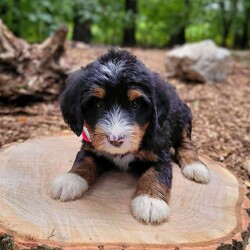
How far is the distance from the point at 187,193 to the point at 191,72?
5716 mm

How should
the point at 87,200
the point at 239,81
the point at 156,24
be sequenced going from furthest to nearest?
the point at 156,24 → the point at 239,81 → the point at 87,200

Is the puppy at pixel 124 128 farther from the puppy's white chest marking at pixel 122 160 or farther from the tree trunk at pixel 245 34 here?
the tree trunk at pixel 245 34

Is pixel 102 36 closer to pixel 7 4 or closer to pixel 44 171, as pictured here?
pixel 7 4

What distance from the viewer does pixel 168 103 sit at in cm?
344

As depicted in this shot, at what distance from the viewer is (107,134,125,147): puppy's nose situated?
2.90 meters

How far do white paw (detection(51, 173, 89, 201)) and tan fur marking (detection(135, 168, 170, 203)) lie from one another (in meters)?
0.43

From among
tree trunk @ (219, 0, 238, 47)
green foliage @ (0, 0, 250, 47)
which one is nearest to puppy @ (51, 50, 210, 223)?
green foliage @ (0, 0, 250, 47)

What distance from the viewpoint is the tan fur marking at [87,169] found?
11.5ft

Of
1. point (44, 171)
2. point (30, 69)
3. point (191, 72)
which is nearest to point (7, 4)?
point (30, 69)

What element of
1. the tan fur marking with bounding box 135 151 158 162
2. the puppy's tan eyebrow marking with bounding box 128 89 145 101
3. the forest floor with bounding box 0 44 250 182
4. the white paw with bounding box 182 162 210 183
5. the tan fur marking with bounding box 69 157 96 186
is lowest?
the forest floor with bounding box 0 44 250 182

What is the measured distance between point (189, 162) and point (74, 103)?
4.15 feet

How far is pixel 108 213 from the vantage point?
3.13 meters

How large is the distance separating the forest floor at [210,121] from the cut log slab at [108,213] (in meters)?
1.36

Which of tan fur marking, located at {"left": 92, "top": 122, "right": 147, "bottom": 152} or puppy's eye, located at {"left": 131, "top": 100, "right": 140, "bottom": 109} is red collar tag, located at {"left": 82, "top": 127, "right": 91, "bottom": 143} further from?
puppy's eye, located at {"left": 131, "top": 100, "right": 140, "bottom": 109}
